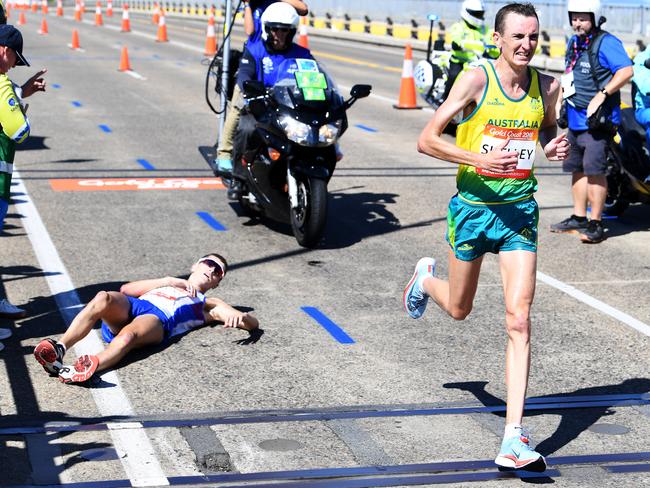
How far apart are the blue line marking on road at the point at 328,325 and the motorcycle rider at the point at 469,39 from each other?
8.58 metres

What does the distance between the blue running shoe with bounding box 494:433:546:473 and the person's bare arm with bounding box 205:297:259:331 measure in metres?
2.53

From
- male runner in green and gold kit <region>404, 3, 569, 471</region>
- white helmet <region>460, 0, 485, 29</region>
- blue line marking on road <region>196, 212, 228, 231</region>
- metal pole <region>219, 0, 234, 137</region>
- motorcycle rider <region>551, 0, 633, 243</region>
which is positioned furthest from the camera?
white helmet <region>460, 0, 485, 29</region>

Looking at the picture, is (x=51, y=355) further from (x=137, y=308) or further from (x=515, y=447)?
(x=515, y=447)

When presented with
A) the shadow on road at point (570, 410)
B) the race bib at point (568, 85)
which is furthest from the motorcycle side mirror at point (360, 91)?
the shadow on road at point (570, 410)

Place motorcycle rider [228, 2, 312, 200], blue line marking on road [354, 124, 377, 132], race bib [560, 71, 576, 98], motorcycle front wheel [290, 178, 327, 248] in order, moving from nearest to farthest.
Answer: motorcycle front wheel [290, 178, 327, 248] → motorcycle rider [228, 2, 312, 200] → race bib [560, 71, 576, 98] → blue line marking on road [354, 124, 377, 132]

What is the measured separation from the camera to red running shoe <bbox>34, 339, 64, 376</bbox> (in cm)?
676

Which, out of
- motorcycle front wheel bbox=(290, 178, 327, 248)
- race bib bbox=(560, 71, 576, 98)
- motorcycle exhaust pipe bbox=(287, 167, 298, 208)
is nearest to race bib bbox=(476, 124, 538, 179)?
motorcycle front wheel bbox=(290, 178, 327, 248)

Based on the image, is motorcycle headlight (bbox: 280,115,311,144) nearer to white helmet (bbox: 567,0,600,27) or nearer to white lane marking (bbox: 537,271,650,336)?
white lane marking (bbox: 537,271,650,336)

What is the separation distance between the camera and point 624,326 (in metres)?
8.27

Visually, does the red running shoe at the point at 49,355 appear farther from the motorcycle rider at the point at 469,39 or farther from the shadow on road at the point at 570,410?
the motorcycle rider at the point at 469,39

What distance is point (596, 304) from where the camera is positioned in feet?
29.0

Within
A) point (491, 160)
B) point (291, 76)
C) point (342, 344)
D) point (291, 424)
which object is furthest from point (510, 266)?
point (291, 76)

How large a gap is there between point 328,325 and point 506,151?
2602mm

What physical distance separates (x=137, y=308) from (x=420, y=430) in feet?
7.25
